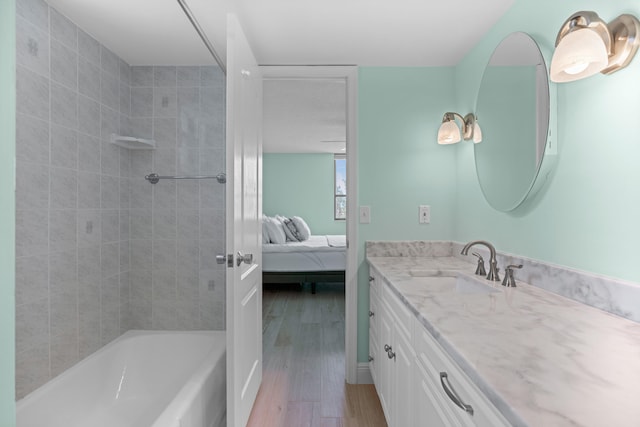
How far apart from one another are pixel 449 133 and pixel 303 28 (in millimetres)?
1105

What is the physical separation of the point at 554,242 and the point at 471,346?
87 centimetres

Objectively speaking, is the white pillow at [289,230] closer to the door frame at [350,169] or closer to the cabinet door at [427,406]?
the door frame at [350,169]

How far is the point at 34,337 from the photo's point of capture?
5.51 feet

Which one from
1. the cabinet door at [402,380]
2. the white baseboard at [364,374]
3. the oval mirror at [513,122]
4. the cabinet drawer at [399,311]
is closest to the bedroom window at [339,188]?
the white baseboard at [364,374]

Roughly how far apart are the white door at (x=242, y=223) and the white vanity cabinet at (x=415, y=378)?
0.73 meters

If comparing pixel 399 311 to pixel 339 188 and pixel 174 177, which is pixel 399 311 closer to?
pixel 174 177

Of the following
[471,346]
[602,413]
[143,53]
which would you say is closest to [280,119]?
[143,53]

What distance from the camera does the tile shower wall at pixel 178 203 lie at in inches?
97.0

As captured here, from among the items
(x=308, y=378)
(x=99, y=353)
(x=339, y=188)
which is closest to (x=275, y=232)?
(x=339, y=188)

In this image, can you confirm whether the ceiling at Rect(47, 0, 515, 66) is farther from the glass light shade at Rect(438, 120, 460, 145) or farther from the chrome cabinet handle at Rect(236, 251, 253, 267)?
the chrome cabinet handle at Rect(236, 251, 253, 267)

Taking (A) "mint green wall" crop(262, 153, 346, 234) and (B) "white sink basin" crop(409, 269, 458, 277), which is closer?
(B) "white sink basin" crop(409, 269, 458, 277)

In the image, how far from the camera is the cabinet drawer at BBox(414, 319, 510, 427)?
714 millimetres

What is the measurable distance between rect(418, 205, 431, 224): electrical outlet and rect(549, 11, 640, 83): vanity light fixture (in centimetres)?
138

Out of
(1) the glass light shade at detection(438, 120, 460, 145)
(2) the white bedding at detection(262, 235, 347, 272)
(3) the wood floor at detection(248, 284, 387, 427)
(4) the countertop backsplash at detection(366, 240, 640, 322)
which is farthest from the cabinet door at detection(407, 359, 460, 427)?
(2) the white bedding at detection(262, 235, 347, 272)
